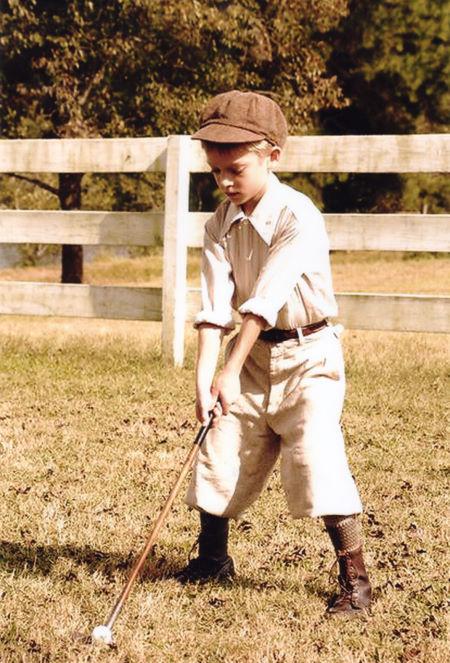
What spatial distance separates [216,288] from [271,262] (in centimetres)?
24

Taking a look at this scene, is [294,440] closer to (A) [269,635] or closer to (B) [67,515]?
(A) [269,635]

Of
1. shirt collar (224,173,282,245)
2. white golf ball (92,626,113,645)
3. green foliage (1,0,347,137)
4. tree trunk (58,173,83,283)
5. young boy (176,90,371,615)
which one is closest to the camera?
white golf ball (92,626,113,645)

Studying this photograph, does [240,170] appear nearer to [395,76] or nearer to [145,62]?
[145,62]

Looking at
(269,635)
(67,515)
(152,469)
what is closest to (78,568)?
(67,515)

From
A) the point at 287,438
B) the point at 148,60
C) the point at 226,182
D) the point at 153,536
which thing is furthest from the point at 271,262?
the point at 148,60

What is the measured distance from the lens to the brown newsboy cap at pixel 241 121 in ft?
10.3

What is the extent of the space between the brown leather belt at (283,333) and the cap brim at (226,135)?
66cm

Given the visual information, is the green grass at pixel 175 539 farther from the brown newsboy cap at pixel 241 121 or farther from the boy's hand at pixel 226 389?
the brown newsboy cap at pixel 241 121

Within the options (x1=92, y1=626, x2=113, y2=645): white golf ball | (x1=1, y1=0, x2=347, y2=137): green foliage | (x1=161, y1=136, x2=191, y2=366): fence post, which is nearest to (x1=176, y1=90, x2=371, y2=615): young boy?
(x1=92, y1=626, x2=113, y2=645): white golf ball

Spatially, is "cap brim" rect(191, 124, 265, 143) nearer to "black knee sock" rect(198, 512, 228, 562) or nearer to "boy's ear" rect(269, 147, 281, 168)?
"boy's ear" rect(269, 147, 281, 168)

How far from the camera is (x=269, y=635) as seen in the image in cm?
327

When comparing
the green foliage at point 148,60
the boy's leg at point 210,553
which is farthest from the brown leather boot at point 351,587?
the green foliage at point 148,60

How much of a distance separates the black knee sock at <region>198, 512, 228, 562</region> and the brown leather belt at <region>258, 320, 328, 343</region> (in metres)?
0.73

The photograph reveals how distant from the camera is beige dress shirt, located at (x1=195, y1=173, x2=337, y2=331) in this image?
10.6 ft
